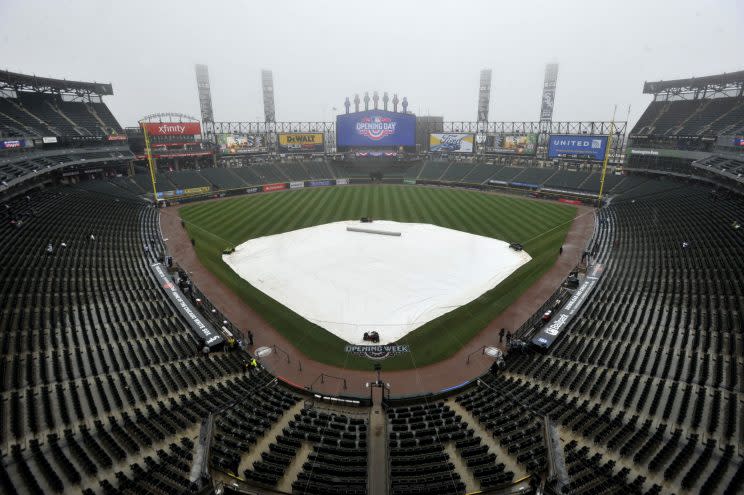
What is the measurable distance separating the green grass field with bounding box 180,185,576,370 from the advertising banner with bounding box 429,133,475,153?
17000 millimetres

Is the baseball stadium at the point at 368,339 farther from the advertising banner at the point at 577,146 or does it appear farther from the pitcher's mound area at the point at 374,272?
the advertising banner at the point at 577,146

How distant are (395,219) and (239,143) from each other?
48488 millimetres

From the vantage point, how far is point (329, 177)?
77188 mm

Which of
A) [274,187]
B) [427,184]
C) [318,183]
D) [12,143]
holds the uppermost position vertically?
[12,143]

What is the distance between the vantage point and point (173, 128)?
66812mm

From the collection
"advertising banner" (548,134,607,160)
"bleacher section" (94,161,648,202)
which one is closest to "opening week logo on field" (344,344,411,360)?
"bleacher section" (94,161,648,202)

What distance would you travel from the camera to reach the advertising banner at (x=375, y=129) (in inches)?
3036

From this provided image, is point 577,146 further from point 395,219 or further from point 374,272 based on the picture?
point 374,272

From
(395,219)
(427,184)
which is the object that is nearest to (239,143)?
(427,184)

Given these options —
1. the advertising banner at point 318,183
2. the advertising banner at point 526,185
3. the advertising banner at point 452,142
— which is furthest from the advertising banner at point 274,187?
the advertising banner at point 526,185

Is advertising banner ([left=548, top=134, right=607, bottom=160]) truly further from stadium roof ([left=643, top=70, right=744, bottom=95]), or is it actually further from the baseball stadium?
stadium roof ([left=643, top=70, right=744, bottom=95])

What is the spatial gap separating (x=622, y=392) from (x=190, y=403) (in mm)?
17675

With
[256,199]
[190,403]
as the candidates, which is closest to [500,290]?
[190,403]

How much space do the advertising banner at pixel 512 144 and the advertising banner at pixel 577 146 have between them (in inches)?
235
